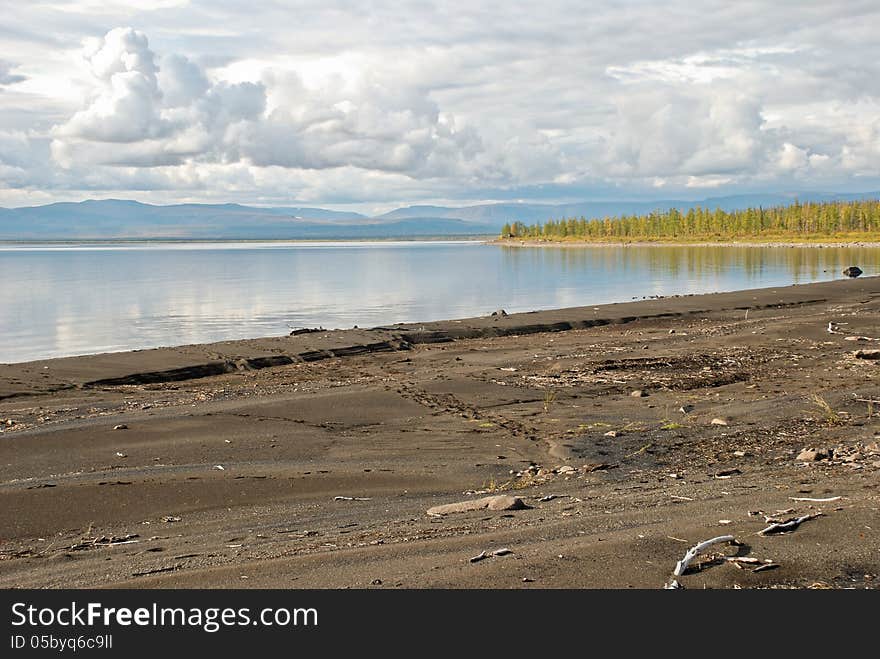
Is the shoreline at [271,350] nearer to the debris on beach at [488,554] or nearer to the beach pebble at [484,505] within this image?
the beach pebble at [484,505]

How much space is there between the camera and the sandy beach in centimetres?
705

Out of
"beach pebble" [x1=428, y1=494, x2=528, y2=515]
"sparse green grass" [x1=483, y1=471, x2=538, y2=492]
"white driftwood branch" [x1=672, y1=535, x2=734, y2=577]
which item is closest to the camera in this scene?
"white driftwood branch" [x1=672, y1=535, x2=734, y2=577]

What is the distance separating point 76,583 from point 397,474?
18.3ft

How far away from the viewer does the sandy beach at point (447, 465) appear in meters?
7.05

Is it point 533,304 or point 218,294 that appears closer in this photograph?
point 533,304

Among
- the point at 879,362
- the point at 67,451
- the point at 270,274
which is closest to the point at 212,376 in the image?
the point at 67,451

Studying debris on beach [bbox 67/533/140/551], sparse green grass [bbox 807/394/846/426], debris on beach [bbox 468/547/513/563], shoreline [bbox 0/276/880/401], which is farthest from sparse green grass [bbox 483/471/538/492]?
shoreline [bbox 0/276/880/401]

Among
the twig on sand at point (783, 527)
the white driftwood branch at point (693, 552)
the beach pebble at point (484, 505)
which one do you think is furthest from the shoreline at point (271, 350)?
the twig on sand at point (783, 527)

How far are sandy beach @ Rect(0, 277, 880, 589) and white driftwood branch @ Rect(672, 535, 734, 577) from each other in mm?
70

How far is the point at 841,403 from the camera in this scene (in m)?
15.5

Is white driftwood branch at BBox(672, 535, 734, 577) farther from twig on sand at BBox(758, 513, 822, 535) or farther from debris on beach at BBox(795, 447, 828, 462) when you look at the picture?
debris on beach at BBox(795, 447, 828, 462)

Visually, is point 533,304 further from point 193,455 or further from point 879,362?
point 193,455

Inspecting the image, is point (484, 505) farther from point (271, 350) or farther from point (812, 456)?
point (271, 350)

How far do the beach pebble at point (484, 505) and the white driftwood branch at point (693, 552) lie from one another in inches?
108
